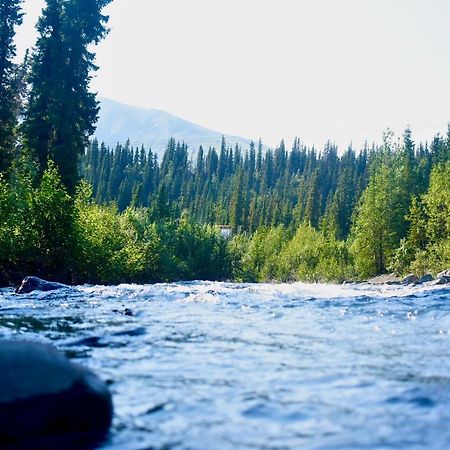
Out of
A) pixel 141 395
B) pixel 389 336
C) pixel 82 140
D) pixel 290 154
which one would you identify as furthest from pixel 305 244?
pixel 290 154

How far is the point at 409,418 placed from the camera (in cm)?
543

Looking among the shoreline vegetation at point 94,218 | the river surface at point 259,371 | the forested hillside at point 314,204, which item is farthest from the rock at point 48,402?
the forested hillside at point 314,204

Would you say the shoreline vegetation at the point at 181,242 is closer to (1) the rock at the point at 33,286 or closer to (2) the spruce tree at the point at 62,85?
(2) the spruce tree at the point at 62,85

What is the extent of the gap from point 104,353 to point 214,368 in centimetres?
176

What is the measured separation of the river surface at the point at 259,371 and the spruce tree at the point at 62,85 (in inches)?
721

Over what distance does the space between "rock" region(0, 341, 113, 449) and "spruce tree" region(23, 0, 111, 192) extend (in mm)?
26541

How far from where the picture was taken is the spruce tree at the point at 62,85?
30469 mm

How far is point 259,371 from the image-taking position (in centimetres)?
725

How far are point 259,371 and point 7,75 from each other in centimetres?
2836

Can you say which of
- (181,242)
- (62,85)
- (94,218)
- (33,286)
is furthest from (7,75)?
(181,242)

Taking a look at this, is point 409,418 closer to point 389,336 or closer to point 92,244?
point 389,336

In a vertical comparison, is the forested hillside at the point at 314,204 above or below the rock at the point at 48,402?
above

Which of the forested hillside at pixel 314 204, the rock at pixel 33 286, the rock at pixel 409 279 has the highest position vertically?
the forested hillside at pixel 314 204

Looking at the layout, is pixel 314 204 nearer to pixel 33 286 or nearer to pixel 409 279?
pixel 409 279
